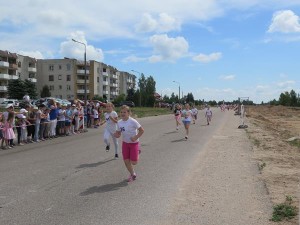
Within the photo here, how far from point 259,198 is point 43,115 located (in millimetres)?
13334

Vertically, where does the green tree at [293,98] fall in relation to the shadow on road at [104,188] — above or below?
above

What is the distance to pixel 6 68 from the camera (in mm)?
93562

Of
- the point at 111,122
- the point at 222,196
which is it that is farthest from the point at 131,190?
the point at 111,122

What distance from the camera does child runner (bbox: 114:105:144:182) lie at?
28.9 feet

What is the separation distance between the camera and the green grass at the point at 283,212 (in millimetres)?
6260


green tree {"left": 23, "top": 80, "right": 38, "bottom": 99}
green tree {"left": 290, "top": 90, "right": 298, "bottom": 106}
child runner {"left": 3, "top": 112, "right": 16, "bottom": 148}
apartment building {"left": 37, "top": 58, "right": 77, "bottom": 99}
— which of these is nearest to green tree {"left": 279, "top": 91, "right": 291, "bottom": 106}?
green tree {"left": 290, "top": 90, "right": 298, "bottom": 106}

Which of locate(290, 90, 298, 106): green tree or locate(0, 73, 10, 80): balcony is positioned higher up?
locate(0, 73, 10, 80): balcony

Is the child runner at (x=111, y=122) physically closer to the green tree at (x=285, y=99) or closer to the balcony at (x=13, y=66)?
the balcony at (x=13, y=66)

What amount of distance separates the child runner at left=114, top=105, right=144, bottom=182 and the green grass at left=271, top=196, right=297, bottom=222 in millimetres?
3103

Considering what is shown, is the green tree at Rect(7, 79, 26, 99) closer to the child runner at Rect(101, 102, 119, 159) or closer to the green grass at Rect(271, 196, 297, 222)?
the child runner at Rect(101, 102, 119, 159)

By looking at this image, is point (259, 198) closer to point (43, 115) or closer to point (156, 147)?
point (156, 147)

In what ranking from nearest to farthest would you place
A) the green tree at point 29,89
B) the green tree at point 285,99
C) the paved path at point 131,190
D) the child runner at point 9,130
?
the paved path at point 131,190 → the child runner at point 9,130 → the green tree at point 29,89 → the green tree at point 285,99

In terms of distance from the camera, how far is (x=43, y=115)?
749 inches

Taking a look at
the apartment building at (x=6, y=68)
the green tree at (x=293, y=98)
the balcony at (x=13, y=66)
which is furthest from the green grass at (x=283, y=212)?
the green tree at (x=293, y=98)
